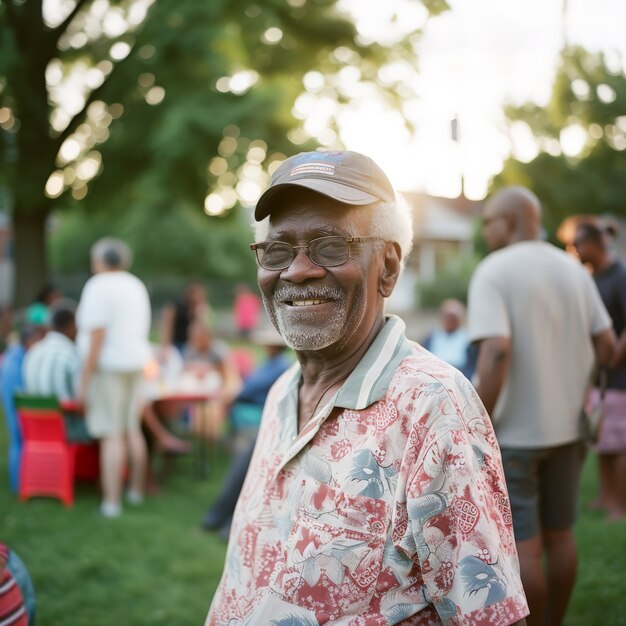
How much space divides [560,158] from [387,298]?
1442cm

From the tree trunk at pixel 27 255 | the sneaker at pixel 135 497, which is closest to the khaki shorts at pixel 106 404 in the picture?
the sneaker at pixel 135 497

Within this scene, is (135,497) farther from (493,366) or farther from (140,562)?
(493,366)

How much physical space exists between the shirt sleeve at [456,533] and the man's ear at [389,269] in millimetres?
479

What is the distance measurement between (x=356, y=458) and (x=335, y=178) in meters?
0.69

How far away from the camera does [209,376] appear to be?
8398 millimetres

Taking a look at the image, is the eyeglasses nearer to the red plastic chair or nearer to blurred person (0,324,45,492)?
the red plastic chair

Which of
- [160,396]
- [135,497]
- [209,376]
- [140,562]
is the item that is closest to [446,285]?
[209,376]

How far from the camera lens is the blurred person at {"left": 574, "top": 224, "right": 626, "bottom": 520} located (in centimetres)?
499

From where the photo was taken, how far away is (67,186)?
15.2m

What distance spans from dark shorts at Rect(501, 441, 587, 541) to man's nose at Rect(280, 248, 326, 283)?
63.5 inches

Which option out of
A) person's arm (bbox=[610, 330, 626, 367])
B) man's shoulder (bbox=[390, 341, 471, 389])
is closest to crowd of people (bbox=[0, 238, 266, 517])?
person's arm (bbox=[610, 330, 626, 367])

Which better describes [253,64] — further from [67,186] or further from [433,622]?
[433,622]

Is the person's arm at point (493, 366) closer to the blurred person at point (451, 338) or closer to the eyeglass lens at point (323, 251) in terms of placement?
the eyeglass lens at point (323, 251)

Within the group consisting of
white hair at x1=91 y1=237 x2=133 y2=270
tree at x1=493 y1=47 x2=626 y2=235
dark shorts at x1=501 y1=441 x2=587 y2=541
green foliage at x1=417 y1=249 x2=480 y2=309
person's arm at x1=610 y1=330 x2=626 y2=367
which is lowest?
dark shorts at x1=501 y1=441 x2=587 y2=541
